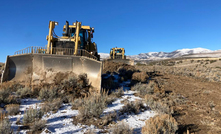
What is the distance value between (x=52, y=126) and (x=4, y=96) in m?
2.57

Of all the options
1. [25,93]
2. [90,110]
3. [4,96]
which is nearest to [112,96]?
[90,110]

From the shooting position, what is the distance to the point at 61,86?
621cm

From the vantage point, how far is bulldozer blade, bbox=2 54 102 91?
654 cm

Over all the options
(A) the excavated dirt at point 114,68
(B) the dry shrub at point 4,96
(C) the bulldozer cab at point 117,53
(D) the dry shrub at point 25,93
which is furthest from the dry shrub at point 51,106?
(C) the bulldozer cab at point 117,53

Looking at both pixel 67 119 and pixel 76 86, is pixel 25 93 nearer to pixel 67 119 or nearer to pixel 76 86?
pixel 76 86

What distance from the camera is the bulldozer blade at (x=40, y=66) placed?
6.54 m

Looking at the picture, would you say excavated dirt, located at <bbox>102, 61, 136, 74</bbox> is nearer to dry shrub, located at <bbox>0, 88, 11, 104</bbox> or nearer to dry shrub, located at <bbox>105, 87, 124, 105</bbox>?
dry shrub, located at <bbox>105, 87, 124, 105</bbox>

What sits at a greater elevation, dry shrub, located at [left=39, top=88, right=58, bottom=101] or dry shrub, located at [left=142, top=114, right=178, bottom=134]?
dry shrub, located at [left=39, top=88, right=58, bottom=101]

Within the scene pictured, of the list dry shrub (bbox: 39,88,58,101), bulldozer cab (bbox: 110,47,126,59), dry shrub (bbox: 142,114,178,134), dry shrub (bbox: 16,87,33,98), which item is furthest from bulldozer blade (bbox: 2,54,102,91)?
bulldozer cab (bbox: 110,47,126,59)

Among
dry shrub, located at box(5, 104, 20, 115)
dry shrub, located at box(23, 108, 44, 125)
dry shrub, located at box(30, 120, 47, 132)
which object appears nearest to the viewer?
dry shrub, located at box(30, 120, 47, 132)

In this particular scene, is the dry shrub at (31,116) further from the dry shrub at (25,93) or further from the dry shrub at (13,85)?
the dry shrub at (13,85)

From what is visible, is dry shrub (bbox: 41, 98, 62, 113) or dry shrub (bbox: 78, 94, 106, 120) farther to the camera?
dry shrub (bbox: 41, 98, 62, 113)

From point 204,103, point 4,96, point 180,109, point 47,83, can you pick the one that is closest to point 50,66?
point 47,83

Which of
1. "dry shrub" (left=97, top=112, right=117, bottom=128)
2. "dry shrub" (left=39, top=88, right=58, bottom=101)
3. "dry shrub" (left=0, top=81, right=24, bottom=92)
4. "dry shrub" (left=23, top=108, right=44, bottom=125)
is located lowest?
"dry shrub" (left=97, top=112, right=117, bottom=128)
